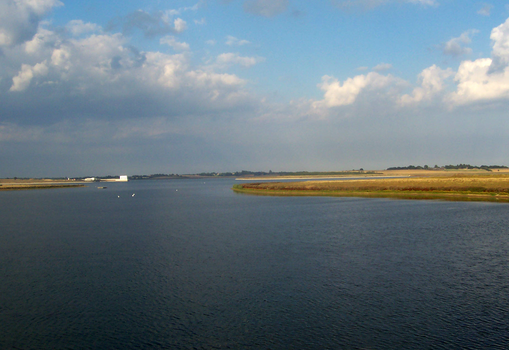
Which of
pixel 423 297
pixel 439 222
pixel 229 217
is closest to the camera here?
pixel 423 297

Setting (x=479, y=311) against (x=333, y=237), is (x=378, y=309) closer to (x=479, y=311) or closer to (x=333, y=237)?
(x=479, y=311)

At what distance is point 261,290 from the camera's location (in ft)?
55.2

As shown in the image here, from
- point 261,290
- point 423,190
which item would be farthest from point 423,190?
point 261,290

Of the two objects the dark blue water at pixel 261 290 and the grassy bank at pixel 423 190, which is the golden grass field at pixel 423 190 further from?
the dark blue water at pixel 261 290

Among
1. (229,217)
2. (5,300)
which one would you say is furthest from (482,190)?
(5,300)

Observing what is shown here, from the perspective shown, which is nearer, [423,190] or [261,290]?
[261,290]

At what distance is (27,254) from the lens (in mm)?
25031

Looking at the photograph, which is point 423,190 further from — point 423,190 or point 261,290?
point 261,290

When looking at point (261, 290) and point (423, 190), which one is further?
point (423, 190)

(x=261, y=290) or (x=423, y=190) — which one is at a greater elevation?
(x=423, y=190)

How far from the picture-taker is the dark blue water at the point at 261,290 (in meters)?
12.4

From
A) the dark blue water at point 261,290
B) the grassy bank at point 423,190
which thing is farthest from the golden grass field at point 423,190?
the dark blue water at point 261,290

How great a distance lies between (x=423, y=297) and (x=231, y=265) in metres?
9.91

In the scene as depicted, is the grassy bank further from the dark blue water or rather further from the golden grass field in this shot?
the dark blue water
